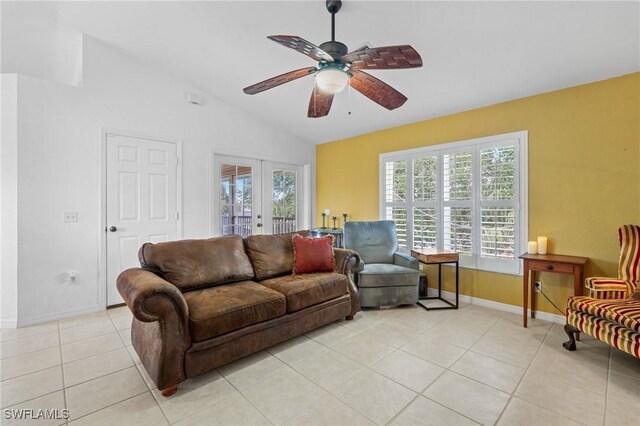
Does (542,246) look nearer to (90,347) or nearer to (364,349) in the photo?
(364,349)

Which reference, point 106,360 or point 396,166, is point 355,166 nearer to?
point 396,166

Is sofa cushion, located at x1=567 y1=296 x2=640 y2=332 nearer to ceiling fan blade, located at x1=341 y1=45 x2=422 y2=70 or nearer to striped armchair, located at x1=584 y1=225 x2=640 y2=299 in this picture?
striped armchair, located at x1=584 y1=225 x2=640 y2=299

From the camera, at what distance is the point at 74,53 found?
342cm

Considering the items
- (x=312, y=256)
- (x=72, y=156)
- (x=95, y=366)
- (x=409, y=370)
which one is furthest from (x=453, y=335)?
(x=72, y=156)

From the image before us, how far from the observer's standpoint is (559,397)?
1835 mm

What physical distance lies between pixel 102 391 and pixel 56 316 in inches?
72.4

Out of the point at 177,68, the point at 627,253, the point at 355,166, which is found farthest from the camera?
the point at 355,166

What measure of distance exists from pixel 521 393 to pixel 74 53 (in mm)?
5358

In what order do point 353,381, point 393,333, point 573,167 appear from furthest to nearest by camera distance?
1. point 573,167
2. point 393,333
3. point 353,381

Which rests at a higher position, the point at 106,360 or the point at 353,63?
the point at 353,63

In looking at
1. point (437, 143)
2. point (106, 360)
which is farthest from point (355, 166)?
point (106, 360)

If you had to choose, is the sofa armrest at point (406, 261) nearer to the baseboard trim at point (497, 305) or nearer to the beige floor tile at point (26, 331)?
the baseboard trim at point (497, 305)

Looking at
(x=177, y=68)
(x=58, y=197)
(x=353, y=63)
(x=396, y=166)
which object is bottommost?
(x=58, y=197)

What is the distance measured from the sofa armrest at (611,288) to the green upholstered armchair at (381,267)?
1.52 m
